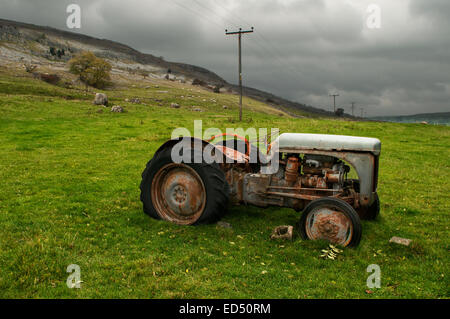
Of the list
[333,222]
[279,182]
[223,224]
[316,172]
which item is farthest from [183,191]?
[333,222]

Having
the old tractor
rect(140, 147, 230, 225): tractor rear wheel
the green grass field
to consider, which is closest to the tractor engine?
the old tractor

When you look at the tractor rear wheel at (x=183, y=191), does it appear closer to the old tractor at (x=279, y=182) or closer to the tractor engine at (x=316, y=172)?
the old tractor at (x=279, y=182)

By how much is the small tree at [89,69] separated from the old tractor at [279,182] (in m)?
61.0

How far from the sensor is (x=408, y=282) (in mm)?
4113

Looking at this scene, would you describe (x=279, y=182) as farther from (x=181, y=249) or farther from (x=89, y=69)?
(x=89, y=69)

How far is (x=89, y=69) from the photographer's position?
61.1 m

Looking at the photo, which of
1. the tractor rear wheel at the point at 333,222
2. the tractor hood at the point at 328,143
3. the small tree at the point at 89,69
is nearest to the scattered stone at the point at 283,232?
the tractor rear wheel at the point at 333,222

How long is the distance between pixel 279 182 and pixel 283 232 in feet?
2.76

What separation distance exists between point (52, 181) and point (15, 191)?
1101 millimetres

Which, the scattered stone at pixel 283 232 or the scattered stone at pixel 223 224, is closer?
the scattered stone at pixel 283 232

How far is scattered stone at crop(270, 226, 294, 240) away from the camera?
5195 mm

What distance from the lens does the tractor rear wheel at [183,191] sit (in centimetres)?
543

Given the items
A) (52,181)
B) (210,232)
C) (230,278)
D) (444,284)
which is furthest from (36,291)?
(52,181)
